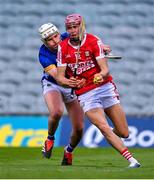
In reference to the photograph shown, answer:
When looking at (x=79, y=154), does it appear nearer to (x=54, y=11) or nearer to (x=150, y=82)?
(x=150, y=82)

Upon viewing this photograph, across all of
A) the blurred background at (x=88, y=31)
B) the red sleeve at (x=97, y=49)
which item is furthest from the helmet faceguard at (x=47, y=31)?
the blurred background at (x=88, y=31)

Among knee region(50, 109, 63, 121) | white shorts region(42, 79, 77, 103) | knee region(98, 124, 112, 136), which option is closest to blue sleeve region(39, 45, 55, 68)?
white shorts region(42, 79, 77, 103)

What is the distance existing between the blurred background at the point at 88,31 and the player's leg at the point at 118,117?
1039 cm

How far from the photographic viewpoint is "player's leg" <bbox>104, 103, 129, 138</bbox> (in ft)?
36.0

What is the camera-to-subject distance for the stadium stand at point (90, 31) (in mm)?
22625

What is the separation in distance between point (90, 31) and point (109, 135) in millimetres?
14537

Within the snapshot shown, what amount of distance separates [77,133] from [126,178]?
3282 millimetres

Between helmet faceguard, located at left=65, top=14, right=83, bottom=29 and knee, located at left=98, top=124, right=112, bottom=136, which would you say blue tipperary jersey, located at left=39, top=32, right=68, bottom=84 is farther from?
knee, located at left=98, top=124, right=112, bottom=136

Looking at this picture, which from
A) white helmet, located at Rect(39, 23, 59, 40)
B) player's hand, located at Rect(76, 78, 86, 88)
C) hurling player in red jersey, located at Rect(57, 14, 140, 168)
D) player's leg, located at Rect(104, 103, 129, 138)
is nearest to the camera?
hurling player in red jersey, located at Rect(57, 14, 140, 168)

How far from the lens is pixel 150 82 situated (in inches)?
892

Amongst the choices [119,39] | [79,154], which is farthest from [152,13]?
[79,154]

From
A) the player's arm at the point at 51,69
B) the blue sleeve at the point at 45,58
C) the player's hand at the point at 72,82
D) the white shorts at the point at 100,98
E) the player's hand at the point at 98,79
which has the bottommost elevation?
the player's arm at the point at 51,69

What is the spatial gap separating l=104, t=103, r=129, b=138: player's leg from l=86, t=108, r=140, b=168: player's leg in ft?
1.30

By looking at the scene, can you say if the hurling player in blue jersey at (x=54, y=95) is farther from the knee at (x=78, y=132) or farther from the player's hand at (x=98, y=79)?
the player's hand at (x=98, y=79)
